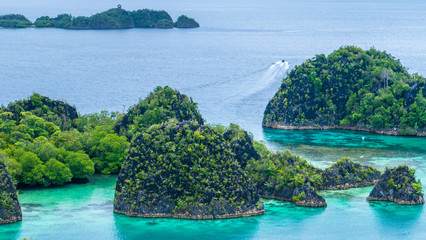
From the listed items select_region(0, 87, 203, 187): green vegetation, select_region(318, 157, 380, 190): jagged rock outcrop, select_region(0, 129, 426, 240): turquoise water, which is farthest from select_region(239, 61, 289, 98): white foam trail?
select_region(0, 129, 426, 240): turquoise water

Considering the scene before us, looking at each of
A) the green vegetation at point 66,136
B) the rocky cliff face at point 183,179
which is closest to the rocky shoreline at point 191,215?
the rocky cliff face at point 183,179

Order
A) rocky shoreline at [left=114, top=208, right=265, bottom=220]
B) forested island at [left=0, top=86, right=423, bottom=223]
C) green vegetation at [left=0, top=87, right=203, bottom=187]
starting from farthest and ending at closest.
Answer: green vegetation at [left=0, top=87, right=203, bottom=187] → forested island at [left=0, top=86, right=423, bottom=223] → rocky shoreline at [left=114, top=208, right=265, bottom=220]

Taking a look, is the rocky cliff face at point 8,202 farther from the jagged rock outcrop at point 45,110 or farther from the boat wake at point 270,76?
the boat wake at point 270,76

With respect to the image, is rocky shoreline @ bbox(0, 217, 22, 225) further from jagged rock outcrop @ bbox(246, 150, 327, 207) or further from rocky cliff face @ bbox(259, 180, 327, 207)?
rocky cliff face @ bbox(259, 180, 327, 207)

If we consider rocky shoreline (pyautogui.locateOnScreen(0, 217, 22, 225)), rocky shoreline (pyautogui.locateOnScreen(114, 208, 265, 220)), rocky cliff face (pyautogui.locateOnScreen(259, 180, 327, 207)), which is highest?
rocky cliff face (pyautogui.locateOnScreen(259, 180, 327, 207))

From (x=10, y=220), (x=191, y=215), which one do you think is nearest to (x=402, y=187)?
(x=191, y=215)

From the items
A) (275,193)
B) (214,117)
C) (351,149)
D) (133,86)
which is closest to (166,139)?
(275,193)

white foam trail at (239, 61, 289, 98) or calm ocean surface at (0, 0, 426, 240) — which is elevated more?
white foam trail at (239, 61, 289, 98)

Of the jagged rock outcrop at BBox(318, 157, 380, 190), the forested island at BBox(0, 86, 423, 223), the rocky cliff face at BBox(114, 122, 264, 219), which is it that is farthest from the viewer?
the jagged rock outcrop at BBox(318, 157, 380, 190)
